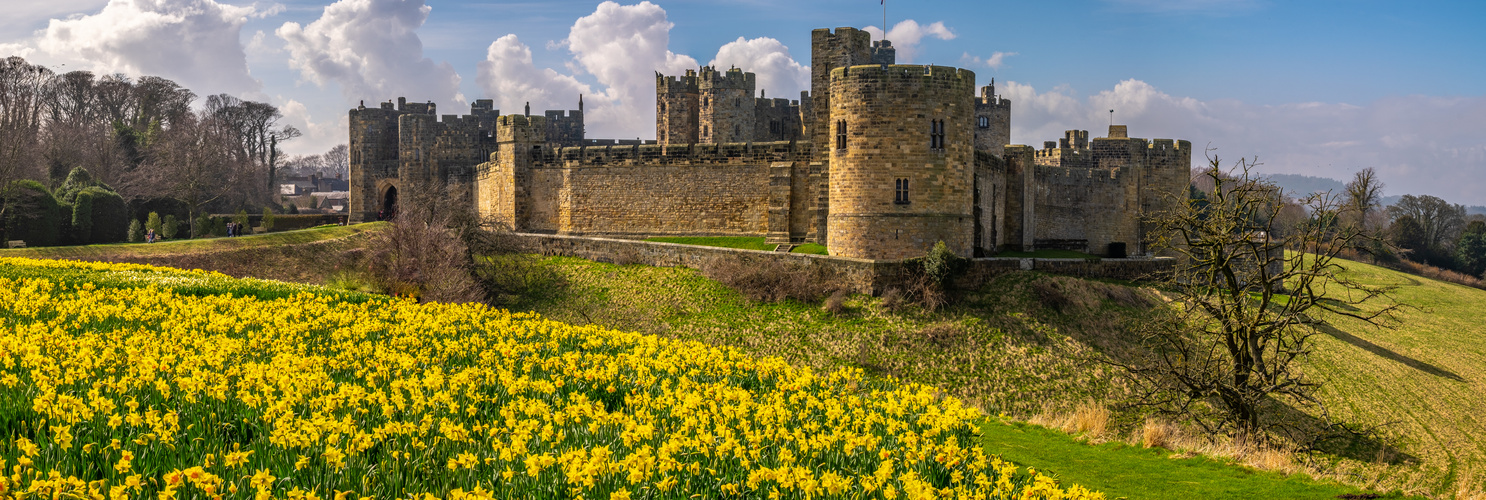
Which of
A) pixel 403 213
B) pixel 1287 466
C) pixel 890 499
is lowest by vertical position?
pixel 1287 466

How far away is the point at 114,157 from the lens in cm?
4622

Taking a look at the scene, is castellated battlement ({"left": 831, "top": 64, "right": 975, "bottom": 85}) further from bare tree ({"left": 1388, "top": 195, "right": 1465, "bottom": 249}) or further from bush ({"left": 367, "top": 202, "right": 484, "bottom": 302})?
bare tree ({"left": 1388, "top": 195, "right": 1465, "bottom": 249})

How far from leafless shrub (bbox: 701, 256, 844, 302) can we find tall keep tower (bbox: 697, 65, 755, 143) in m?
15.3

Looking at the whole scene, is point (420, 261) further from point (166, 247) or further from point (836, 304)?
point (836, 304)

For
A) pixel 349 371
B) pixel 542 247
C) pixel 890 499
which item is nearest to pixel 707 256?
pixel 542 247

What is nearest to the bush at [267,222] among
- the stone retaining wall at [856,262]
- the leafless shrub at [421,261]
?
the leafless shrub at [421,261]

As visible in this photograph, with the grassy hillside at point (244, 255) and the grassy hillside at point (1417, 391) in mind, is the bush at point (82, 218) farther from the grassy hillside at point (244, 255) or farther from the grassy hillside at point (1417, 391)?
the grassy hillside at point (1417, 391)

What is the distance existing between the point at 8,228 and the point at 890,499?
3707 centimetres

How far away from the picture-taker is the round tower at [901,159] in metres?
26.0

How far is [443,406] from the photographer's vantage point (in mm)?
8648

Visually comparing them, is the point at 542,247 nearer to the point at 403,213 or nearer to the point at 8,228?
the point at 403,213

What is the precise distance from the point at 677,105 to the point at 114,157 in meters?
27.8

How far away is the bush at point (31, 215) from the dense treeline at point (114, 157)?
0.11 feet

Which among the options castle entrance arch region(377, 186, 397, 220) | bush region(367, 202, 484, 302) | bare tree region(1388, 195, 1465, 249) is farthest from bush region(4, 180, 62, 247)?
bare tree region(1388, 195, 1465, 249)
